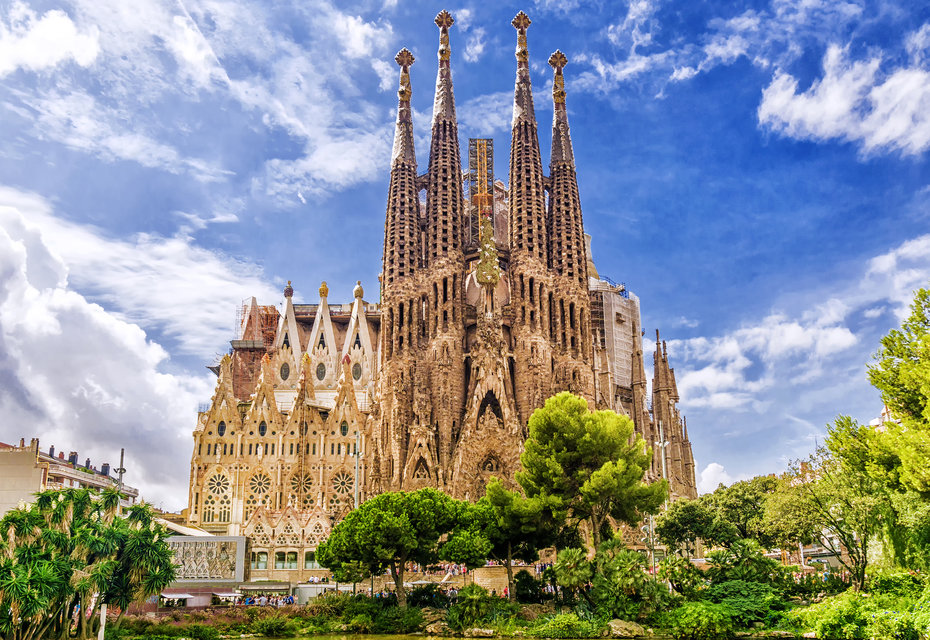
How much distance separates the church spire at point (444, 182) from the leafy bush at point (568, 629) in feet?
124

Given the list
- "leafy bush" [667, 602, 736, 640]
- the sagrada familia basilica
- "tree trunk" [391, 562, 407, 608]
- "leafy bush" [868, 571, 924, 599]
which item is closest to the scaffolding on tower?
the sagrada familia basilica

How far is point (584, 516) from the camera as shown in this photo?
3675 cm

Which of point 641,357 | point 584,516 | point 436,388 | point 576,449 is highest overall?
point 641,357

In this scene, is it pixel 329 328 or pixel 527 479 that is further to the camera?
pixel 329 328

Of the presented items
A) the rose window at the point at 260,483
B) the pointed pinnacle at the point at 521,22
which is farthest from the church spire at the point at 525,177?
the rose window at the point at 260,483

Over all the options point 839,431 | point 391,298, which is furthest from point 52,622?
point 391,298

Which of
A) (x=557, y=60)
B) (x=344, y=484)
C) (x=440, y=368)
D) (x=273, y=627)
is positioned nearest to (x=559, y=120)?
(x=557, y=60)

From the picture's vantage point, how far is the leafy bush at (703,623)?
28.8 metres

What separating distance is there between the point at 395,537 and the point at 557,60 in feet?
171

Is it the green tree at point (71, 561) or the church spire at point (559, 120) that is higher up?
the church spire at point (559, 120)

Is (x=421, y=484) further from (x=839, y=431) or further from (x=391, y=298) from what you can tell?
(x=839, y=431)

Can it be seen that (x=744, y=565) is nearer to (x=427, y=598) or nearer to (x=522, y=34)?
(x=427, y=598)

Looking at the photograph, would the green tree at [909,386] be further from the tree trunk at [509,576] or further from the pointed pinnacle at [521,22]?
the pointed pinnacle at [521,22]

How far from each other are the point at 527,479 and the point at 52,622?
65.4ft
